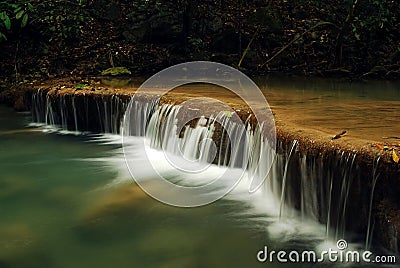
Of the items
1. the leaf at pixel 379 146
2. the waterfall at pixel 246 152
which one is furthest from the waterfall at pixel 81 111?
the leaf at pixel 379 146

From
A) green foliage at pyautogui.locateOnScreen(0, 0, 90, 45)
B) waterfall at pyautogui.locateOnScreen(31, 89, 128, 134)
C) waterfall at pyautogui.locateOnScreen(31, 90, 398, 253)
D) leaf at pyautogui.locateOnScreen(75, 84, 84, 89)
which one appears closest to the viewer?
Result: waterfall at pyautogui.locateOnScreen(31, 90, 398, 253)

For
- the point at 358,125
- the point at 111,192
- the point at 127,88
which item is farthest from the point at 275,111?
the point at 127,88

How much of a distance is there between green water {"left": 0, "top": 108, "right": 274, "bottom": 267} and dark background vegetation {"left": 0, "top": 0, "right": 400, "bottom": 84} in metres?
6.24

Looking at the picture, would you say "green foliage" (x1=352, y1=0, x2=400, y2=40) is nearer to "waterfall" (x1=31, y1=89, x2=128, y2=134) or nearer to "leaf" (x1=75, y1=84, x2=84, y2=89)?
"waterfall" (x1=31, y1=89, x2=128, y2=134)

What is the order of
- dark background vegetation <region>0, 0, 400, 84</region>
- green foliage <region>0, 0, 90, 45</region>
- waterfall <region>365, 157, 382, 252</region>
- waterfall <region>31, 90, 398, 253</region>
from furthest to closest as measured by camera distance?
dark background vegetation <region>0, 0, 400, 84</region> < green foliage <region>0, 0, 90, 45</region> < waterfall <region>31, 90, 398, 253</region> < waterfall <region>365, 157, 382, 252</region>

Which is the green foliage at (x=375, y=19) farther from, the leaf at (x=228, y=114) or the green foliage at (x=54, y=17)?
the green foliage at (x=54, y=17)

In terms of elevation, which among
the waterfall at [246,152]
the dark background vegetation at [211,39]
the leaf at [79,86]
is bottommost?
the waterfall at [246,152]

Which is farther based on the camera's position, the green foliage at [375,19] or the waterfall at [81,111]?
the green foliage at [375,19]

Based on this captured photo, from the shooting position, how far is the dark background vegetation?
42.7 feet

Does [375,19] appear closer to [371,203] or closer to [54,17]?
[54,17]

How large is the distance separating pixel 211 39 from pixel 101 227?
10039mm

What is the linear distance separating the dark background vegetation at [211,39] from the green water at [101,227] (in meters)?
6.24

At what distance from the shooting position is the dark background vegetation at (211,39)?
1302 centimetres

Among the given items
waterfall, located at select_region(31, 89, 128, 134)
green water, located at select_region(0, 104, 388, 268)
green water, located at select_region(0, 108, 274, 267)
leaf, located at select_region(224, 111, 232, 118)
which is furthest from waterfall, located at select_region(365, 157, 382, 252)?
waterfall, located at select_region(31, 89, 128, 134)
